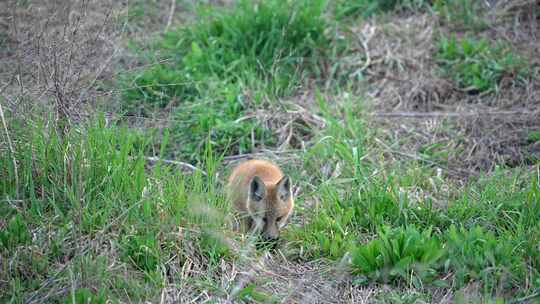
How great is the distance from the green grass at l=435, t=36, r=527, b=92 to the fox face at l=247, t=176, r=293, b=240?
3190mm

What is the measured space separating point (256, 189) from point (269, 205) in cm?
20

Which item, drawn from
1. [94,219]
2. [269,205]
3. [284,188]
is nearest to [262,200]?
[269,205]

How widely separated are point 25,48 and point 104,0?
220 centimetres

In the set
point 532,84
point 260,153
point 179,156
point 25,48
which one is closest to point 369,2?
point 532,84

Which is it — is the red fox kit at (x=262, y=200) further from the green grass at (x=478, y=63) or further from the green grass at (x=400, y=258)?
the green grass at (x=478, y=63)

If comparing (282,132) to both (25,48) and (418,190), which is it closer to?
(418,190)

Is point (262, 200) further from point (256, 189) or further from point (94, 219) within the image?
point (94, 219)

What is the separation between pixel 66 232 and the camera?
15.4ft

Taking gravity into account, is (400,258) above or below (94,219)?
below

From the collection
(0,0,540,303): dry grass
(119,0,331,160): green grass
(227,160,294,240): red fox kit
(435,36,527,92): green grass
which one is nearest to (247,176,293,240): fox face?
(227,160,294,240): red fox kit

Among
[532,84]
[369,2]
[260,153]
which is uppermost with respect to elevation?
[369,2]

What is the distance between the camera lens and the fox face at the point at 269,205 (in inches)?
213

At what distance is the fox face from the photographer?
542 cm

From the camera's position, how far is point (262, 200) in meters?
5.56
